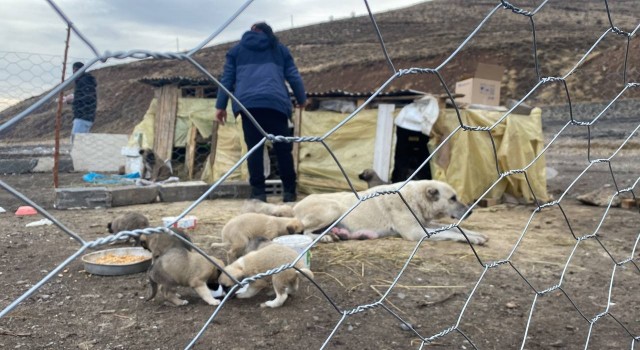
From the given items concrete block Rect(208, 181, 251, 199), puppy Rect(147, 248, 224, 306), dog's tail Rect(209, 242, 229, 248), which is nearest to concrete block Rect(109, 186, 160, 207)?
concrete block Rect(208, 181, 251, 199)

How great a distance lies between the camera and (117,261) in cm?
335

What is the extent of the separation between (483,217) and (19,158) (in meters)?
9.44

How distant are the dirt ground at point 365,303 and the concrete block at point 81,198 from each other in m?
1.31

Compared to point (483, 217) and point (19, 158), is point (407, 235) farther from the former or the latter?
point (19, 158)

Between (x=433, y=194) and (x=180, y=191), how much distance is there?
135 inches

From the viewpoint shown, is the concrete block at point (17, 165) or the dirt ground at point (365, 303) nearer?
the dirt ground at point (365, 303)

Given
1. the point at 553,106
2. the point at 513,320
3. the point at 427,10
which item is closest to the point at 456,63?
the point at 553,106

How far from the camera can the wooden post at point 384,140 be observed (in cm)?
666

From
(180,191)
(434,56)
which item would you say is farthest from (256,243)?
(434,56)

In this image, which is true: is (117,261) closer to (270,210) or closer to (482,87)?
(270,210)

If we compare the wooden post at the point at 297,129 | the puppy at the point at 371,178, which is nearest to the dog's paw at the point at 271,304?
the puppy at the point at 371,178

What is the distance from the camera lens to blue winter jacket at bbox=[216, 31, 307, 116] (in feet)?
17.5

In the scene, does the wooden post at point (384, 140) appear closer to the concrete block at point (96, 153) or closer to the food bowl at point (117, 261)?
the food bowl at point (117, 261)

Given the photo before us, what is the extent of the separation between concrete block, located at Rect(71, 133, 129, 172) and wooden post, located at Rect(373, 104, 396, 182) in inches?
253
